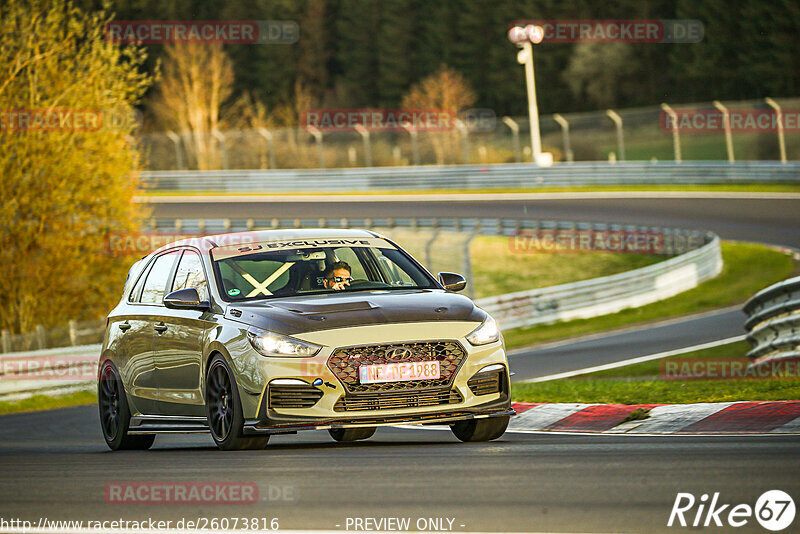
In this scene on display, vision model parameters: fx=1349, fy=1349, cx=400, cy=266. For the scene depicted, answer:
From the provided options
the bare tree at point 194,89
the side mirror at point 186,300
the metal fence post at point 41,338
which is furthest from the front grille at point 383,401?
the bare tree at point 194,89

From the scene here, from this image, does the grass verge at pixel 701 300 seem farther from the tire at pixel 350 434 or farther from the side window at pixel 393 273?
the side window at pixel 393 273

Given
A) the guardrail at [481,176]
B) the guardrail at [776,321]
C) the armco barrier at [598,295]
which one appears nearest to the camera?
the guardrail at [776,321]

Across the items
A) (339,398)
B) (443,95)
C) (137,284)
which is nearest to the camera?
(339,398)

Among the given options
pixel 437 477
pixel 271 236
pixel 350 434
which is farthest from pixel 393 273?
pixel 437 477

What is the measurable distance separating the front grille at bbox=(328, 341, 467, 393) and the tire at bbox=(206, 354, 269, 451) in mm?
761

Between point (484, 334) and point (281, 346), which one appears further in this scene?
point (484, 334)

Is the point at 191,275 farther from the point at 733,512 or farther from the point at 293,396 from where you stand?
the point at 733,512

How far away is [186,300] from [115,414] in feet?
6.38

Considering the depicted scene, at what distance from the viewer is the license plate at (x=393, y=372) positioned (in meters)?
8.73

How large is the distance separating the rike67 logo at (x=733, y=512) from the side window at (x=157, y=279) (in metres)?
5.70

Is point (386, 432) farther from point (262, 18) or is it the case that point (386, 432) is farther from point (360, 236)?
point (262, 18)

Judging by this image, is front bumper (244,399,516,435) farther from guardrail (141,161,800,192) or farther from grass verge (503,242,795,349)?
guardrail (141,161,800,192)

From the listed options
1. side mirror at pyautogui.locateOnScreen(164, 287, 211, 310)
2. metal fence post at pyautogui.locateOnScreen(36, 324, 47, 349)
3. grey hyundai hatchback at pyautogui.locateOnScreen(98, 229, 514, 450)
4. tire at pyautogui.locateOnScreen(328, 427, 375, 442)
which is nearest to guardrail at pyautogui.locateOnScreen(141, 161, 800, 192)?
metal fence post at pyautogui.locateOnScreen(36, 324, 47, 349)

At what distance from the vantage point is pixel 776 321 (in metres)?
16.1
